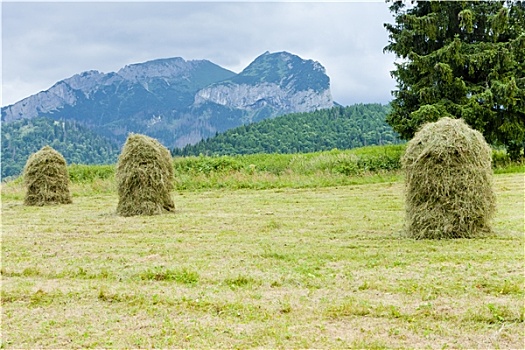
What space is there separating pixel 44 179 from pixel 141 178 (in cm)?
564

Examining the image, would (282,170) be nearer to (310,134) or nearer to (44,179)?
(44,179)

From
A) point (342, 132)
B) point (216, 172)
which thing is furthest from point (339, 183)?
point (342, 132)

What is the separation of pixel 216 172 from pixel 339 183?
708 centimetres

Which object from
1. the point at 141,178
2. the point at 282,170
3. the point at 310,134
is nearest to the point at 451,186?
the point at 141,178

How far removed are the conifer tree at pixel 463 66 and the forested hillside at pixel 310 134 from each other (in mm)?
28102

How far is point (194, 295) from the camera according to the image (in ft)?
20.4

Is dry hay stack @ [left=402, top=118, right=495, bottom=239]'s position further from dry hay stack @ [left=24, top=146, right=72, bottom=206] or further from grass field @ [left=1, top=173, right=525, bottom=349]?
dry hay stack @ [left=24, top=146, right=72, bottom=206]

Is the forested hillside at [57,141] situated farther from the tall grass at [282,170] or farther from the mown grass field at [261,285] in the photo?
the mown grass field at [261,285]

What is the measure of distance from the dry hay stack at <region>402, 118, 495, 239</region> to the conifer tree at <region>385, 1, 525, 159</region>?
15434 millimetres

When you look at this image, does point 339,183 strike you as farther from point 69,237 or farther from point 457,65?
point 69,237

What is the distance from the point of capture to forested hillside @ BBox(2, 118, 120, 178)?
103750 millimetres

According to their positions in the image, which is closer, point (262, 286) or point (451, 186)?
point (262, 286)

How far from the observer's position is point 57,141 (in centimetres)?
11488

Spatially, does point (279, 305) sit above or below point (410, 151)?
below
